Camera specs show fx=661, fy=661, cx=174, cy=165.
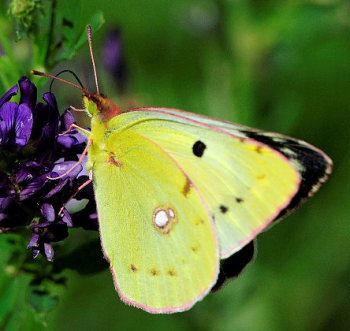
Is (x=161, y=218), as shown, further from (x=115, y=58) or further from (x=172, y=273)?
(x=115, y=58)

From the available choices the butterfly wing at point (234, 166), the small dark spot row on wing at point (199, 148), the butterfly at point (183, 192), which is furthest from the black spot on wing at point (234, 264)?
the small dark spot row on wing at point (199, 148)

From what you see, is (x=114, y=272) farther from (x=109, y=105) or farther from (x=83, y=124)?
(x=83, y=124)

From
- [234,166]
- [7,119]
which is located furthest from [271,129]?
[7,119]

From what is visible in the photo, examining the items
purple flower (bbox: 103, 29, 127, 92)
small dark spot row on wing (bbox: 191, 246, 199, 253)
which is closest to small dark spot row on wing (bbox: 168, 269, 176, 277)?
small dark spot row on wing (bbox: 191, 246, 199, 253)

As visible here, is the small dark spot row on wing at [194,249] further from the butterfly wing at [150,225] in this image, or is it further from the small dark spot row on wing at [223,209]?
the small dark spot row on wing at [223,209]

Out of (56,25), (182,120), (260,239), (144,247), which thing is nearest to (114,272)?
(144,247)

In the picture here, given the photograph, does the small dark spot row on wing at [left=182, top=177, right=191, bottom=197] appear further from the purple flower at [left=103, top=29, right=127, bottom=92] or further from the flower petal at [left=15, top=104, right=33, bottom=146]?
A: the purple flower at [left=103, top=29, right=127, bottom=92]
